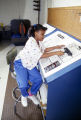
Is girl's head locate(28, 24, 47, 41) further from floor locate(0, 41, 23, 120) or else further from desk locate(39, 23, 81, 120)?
floor locate(0, 41, 23, 120)

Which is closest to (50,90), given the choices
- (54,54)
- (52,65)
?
(52,65)

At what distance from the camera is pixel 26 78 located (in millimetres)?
1247

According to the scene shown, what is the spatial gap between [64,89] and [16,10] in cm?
399

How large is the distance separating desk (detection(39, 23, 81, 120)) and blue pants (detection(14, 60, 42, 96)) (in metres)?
0.19

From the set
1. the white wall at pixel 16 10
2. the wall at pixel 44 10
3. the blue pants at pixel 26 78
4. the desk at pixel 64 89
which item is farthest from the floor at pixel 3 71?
the wall at pixel 44 10

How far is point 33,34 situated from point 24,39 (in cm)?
234

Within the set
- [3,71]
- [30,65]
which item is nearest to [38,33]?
[30,65]

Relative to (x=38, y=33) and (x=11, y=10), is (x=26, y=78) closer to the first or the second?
(x=38, y=33)

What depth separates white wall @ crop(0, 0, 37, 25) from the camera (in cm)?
402

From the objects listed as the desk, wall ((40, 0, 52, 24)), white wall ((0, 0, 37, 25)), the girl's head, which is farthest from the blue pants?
white wall ((0, 0, 37, 25))

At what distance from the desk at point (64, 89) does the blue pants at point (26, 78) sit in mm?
186

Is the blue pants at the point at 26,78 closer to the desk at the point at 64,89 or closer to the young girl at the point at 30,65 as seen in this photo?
the young girl at the point at 30,65

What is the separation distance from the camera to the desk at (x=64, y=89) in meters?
0.88

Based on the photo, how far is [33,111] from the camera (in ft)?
5.08
